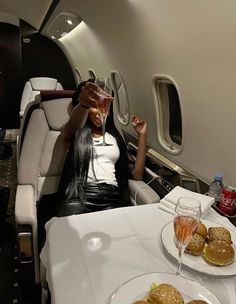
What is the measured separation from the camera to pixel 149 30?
1.87 m

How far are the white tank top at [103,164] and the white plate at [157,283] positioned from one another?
3.13 feet

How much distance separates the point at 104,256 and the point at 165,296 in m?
0.28

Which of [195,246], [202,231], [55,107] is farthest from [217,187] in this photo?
[55,107]

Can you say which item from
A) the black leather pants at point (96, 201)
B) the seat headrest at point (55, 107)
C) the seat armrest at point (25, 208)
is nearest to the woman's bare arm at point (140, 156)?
the black leather pants at point (96, 201)

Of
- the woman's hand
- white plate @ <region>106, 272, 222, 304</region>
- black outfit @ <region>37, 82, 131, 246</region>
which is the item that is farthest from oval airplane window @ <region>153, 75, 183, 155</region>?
white plate @ <region>106, 272, 222, 304</region>

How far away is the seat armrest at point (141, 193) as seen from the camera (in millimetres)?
1667

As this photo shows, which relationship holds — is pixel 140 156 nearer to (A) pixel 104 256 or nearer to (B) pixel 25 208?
(B) pixel 25 208

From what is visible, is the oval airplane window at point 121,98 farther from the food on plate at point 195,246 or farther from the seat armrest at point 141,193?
the food on plate at point 195,246

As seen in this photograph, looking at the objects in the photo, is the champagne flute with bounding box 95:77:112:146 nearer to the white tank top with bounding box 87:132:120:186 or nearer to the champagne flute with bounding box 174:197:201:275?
the white tank top with bounding box 87:132:120:186

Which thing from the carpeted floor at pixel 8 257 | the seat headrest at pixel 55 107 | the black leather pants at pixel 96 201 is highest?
the seat headrest at pixel 55 107

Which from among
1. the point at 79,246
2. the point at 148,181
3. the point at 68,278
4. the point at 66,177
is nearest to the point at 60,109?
the point at 66,177

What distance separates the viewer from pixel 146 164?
2.21 meters

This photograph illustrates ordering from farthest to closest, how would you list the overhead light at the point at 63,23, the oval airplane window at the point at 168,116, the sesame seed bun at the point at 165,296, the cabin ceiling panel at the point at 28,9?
the cabin ceiling panel at the point at 28,9, the overhead light at the point at 63,23, the oval airplane window at the point at 168,116, the sesame seed bun at the point at 165,296

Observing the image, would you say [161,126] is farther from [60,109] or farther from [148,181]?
[60,109]
